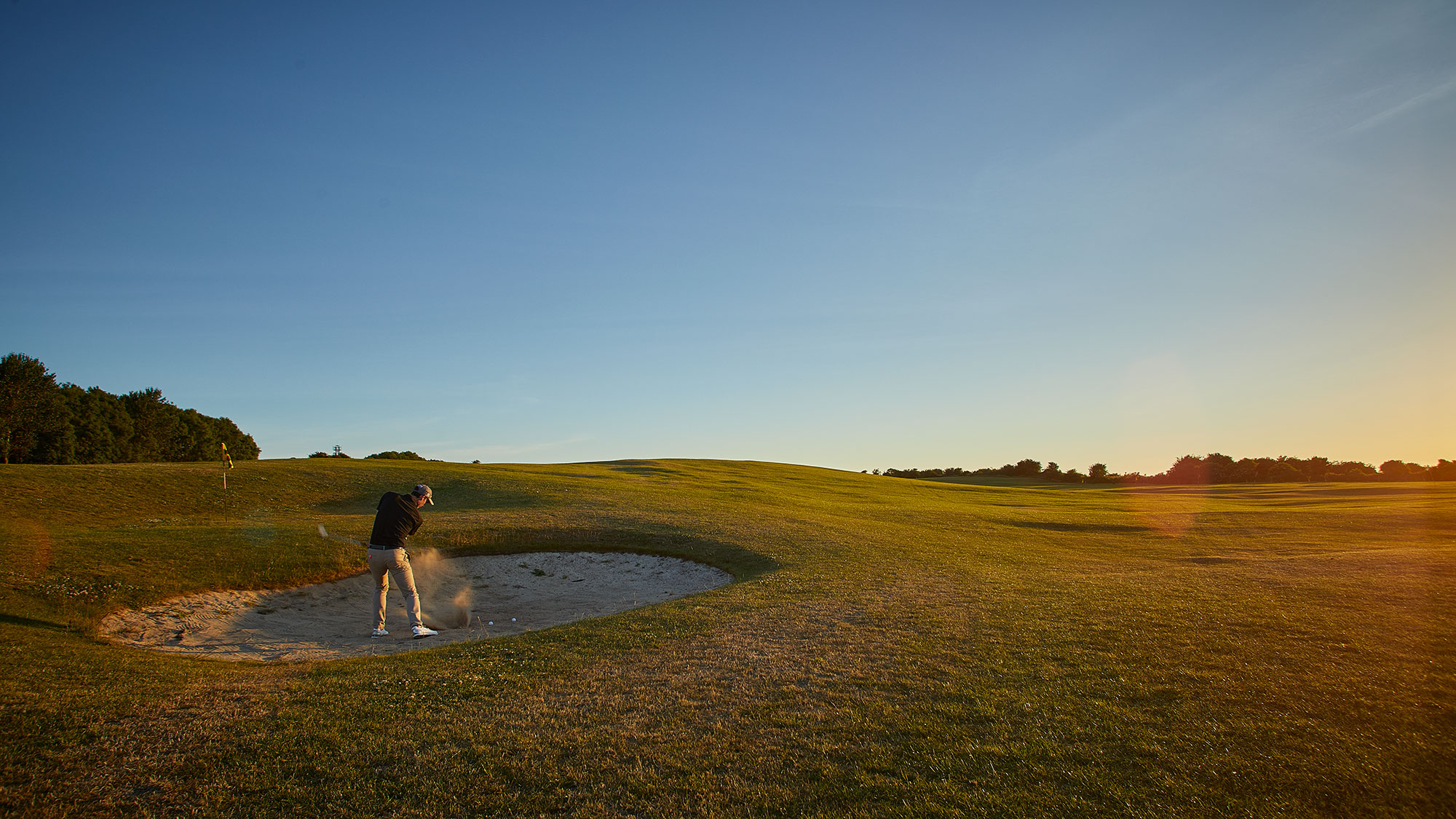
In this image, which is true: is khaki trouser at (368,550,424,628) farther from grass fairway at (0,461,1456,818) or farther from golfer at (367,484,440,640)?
grass fairway at (0,461,1456,818)

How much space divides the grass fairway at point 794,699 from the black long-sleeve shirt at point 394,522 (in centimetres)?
460

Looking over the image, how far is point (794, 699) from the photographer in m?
8.98

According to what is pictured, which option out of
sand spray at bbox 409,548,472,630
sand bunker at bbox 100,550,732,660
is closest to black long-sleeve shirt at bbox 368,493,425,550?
sand bunker at bbox 100,550,732,660

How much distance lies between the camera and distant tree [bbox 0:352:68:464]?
66000mm

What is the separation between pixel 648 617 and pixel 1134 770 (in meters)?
9.67

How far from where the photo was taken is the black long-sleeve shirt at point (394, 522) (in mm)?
15867

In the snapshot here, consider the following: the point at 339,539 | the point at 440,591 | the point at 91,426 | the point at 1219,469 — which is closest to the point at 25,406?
the point at 91,426

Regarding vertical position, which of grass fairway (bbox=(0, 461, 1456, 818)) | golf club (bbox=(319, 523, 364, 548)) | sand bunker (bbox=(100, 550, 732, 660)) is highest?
golf club (bbox=(319, 523, 364, 548))

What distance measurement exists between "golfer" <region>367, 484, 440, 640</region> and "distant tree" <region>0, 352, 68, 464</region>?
264 feet

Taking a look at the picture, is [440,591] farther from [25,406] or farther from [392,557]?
[25,406]

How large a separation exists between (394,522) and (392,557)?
32.8 inches

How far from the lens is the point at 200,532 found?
21719 mm

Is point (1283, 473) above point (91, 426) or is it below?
below

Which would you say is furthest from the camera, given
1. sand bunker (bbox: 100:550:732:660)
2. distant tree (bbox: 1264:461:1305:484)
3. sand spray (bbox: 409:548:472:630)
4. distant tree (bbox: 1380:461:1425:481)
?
distant tree (bbox: 1264:461:1305:484)
